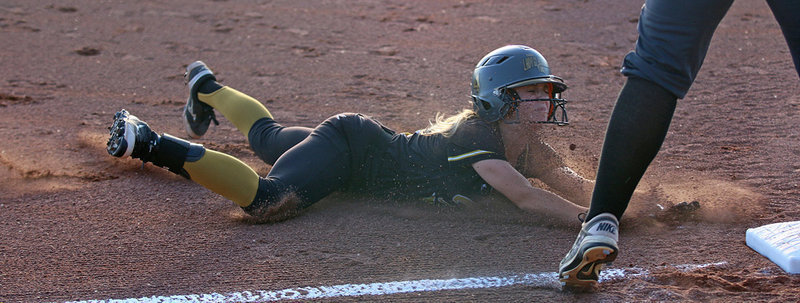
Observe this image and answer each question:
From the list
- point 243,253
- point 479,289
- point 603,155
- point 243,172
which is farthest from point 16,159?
point 603,155

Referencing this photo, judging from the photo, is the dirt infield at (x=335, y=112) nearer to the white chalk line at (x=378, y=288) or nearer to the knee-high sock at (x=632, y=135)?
the white chalk line at (x=378, y=288)

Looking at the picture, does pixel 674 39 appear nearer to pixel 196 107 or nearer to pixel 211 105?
pixel 211 105

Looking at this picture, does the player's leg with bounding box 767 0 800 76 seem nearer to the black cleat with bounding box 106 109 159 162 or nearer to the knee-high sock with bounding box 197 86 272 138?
the black cleat with bounding box 106 109 159 162

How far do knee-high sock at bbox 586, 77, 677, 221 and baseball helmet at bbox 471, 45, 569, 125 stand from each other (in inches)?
37.2

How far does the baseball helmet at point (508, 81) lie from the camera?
144 inches

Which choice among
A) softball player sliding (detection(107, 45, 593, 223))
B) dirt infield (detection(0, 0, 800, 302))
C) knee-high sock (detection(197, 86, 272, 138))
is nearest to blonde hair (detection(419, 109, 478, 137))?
softball player sliding (detection(107, 45, 593, 223))

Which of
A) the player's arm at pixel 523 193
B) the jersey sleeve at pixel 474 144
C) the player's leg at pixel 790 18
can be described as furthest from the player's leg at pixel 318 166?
the player's leg at pixel 790 18

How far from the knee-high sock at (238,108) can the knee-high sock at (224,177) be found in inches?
35.7

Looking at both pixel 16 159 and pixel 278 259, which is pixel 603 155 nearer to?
pixel 278 259

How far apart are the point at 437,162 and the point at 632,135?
4.42 feet

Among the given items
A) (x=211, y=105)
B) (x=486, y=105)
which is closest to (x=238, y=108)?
(x=211, y=105)

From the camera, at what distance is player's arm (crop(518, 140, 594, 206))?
3867 millimetres

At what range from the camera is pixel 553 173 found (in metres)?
3.93

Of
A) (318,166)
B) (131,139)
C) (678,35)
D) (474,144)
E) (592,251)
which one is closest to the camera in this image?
(678,35)
